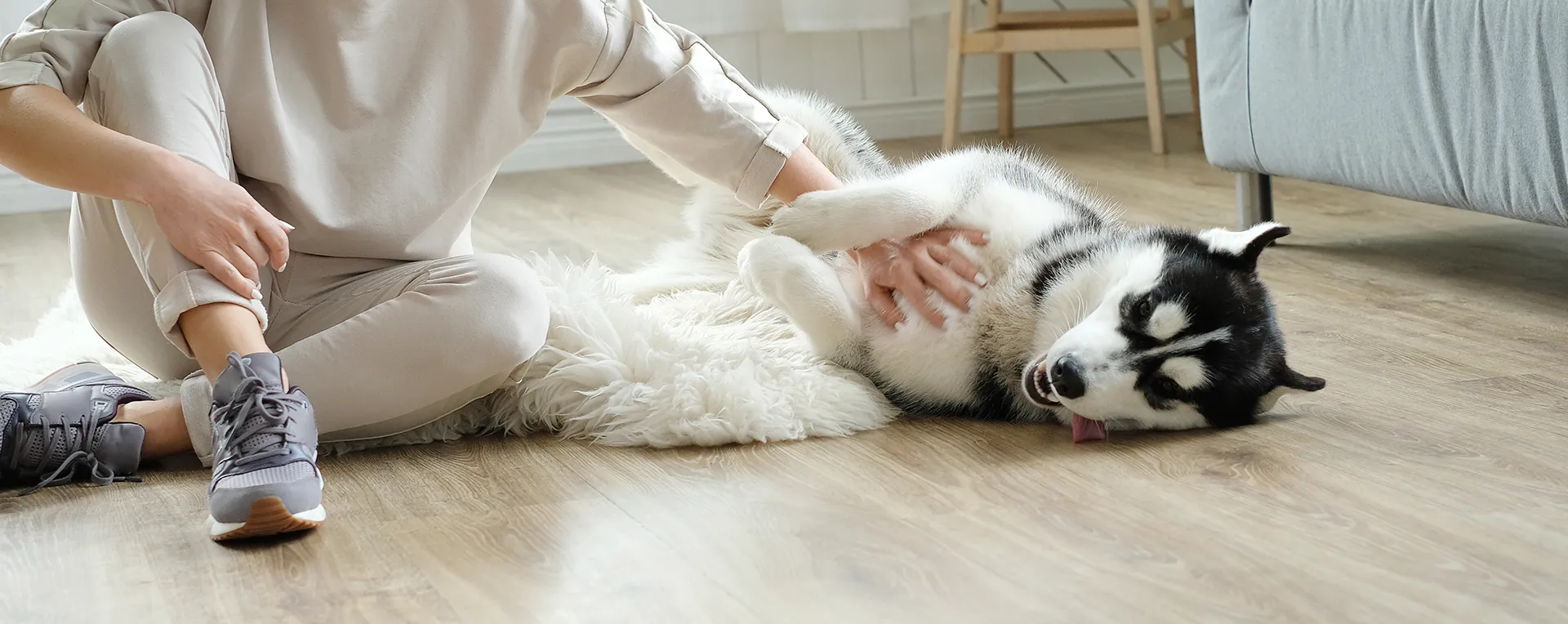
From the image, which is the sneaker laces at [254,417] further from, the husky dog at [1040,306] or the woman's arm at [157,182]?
the husky dog at [1040,306]

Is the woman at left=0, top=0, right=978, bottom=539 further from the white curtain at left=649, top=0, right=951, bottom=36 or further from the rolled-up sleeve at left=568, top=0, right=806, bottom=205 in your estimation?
the white curtain at left=649, top=0, right=951, bottom=36

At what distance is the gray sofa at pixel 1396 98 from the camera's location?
1.81 meters

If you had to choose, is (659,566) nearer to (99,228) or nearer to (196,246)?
(196,246)

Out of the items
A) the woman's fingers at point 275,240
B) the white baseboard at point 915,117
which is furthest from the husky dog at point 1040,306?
the white baseboard at point 915,117

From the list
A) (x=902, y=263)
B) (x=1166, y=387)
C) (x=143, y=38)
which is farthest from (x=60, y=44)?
(x=1166, y=387)

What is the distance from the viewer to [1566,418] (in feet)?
4.49

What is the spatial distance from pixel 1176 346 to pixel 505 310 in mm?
651

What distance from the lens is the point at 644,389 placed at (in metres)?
1.43

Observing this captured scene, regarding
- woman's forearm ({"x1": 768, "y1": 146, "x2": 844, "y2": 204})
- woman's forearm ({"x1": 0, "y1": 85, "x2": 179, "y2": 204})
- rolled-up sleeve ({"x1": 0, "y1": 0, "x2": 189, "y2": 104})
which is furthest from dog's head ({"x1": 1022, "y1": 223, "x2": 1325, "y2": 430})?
rolled-up sleeve ({"x1": 0, "y1": 0, "x2": 189, "y2": 104})

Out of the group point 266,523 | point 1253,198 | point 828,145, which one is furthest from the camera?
point 1253,198

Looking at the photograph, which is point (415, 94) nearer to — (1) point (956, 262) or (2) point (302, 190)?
(2) point (302, 190)

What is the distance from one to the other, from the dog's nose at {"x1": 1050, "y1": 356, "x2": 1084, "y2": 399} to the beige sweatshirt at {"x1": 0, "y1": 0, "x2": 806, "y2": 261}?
0.43m

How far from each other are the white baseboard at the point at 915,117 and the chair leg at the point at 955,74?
0.33 m

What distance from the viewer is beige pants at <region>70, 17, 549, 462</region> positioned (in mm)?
1215
